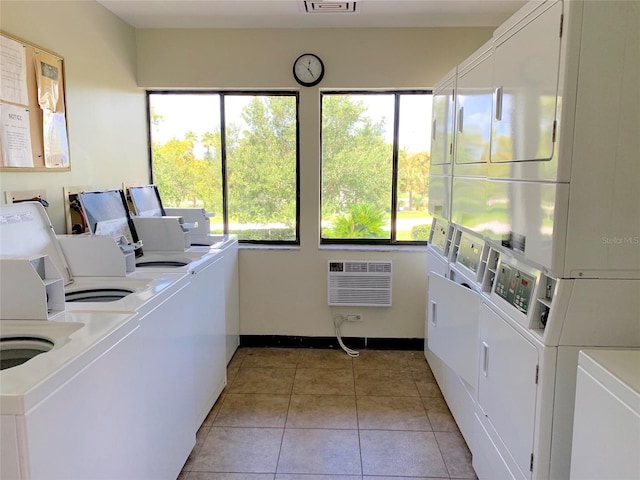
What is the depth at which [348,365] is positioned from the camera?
12.1 feet

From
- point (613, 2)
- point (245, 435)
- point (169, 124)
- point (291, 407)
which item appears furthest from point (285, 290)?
point (613, 2)

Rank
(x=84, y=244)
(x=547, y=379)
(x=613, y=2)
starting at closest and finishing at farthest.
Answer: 1. (x=613, y=2)
2. (x=547, y=379)
3. (x=84, y=244)

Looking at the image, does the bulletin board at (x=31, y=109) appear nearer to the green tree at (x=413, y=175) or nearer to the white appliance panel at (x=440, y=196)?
the white appliance panel at (x=440, y=196)

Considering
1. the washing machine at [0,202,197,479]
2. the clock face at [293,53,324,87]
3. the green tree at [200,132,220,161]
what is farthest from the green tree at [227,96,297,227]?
the washing machine at [0,202,197,479]

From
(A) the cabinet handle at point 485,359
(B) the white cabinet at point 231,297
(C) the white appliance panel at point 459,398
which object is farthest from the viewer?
(B) the white cabinet at point 231,297

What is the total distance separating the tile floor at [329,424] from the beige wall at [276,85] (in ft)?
1.38

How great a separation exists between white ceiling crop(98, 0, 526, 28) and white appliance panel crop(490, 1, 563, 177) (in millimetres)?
1423

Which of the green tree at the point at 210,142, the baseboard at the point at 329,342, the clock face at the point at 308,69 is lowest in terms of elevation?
the baseboard at the point at 329,342

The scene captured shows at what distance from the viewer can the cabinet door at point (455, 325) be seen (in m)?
2.31

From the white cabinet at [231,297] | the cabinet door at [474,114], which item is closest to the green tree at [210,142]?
the white cabinet at [231,297]

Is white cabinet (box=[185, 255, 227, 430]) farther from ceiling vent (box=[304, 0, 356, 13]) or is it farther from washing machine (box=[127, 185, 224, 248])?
ceiling vent (box=[304, 0, 356, 13])

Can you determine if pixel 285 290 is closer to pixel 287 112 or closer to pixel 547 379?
A: pixel 287 112

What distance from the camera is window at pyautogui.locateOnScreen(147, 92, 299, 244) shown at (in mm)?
3926

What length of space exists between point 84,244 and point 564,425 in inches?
86.4
